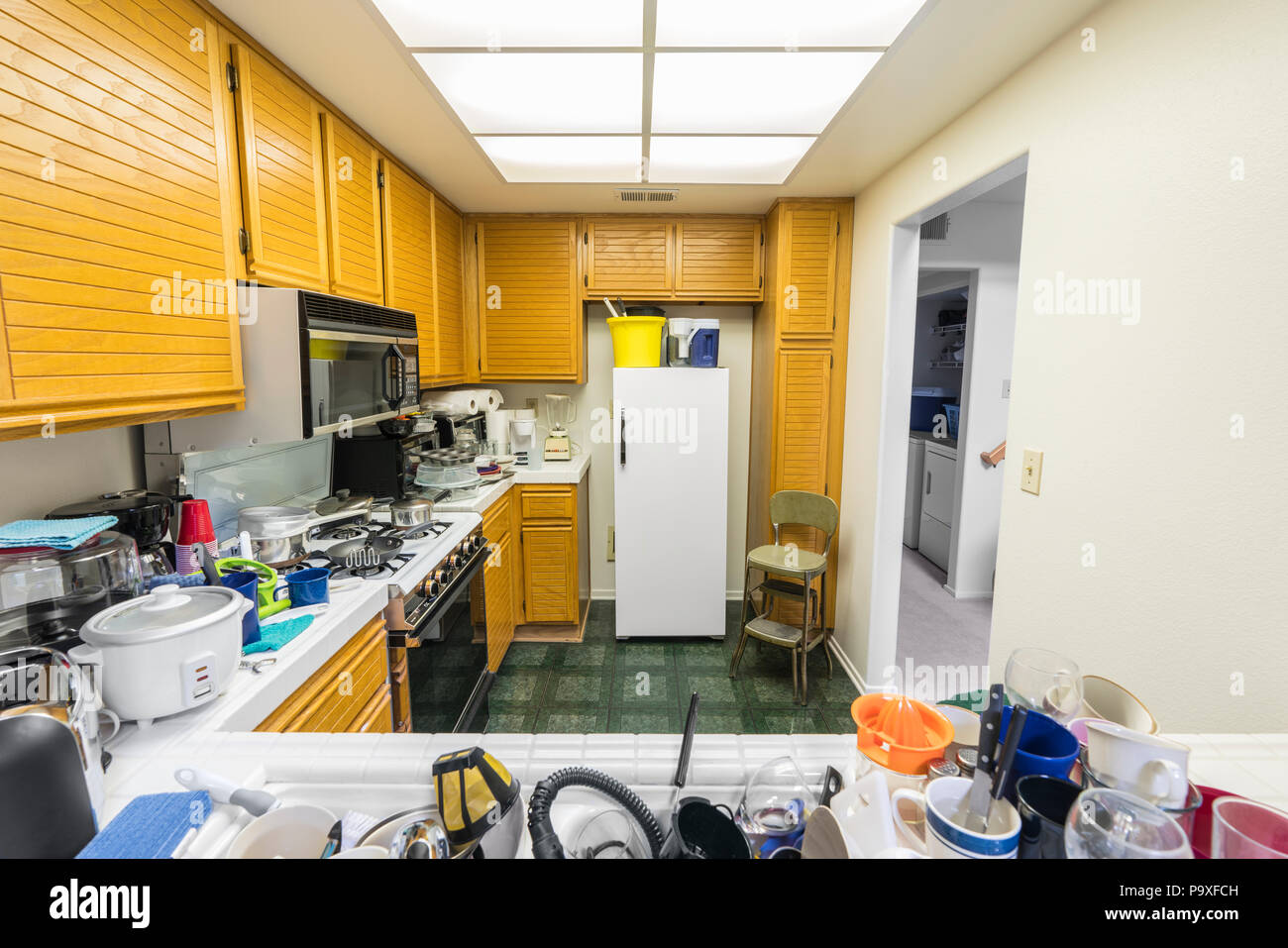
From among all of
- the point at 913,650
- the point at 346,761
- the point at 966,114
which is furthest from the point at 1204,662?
the point at 913,650

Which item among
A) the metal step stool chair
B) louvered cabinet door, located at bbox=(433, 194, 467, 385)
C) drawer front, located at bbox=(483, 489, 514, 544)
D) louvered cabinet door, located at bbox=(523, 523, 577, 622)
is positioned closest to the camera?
drawer front, located at bbox=(483, 489, 514, 544)

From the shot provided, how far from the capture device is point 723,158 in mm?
2539

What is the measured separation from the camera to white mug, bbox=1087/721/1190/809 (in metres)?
0.56

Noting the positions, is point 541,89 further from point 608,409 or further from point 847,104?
point 608,409

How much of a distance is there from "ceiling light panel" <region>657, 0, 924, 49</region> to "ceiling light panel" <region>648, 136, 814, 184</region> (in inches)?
26.4

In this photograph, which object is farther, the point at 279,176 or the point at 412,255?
the point at 412,255

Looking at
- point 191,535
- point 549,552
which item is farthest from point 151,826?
point 549,552

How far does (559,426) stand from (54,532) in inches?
114

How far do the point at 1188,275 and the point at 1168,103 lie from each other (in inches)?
15.5

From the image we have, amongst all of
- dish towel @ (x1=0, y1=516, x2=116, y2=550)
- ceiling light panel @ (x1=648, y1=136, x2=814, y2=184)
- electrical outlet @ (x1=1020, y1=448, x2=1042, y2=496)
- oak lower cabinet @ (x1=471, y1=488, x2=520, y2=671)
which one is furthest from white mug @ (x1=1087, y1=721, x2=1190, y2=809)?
ceiling light panel @ (x1=648, y1=136, x2=814, y2=184)

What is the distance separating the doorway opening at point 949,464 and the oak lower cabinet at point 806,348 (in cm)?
43

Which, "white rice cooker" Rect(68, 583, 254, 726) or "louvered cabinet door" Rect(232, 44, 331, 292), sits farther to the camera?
"louvered cabinet door" Rect(232, 44, 331, 292)

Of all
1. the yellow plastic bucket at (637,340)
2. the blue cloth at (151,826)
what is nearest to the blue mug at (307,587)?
the blue cloth at (151,826)

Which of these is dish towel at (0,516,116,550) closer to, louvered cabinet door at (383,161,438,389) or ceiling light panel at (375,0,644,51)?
ceiling light panel at (375,0,644,51)
